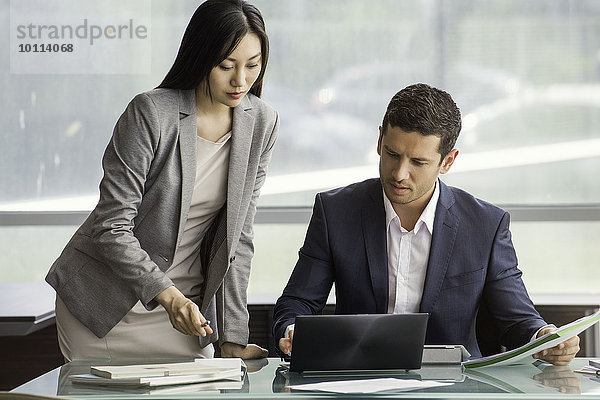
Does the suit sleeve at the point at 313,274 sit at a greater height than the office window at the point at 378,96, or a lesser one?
lesser

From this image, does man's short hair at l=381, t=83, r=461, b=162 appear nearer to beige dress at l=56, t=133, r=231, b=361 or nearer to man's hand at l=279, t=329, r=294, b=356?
beige dress at l=56, t=133, r=231, b=361

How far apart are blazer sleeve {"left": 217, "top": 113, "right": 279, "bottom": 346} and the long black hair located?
293mm

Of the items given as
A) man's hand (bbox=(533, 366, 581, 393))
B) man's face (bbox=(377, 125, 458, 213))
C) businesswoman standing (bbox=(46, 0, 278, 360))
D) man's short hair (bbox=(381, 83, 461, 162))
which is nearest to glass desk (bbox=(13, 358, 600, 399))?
man's hand (bbox=(533, 366, 581, 393))

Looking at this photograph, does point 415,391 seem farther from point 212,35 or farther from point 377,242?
point 212,35

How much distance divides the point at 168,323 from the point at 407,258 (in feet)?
2.19

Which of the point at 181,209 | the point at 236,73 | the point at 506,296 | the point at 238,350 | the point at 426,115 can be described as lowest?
the point at 238,350

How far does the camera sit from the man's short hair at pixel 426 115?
7.35ft

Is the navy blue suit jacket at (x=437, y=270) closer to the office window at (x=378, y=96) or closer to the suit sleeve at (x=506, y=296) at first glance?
the suit sleeve at (x=506, y=296)

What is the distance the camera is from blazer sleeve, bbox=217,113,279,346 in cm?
223

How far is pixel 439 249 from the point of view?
2.33 m

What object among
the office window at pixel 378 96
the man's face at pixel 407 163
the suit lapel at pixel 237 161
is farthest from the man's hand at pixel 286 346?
the office window at pixel 378 96

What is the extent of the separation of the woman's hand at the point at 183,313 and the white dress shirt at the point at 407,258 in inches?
23.1

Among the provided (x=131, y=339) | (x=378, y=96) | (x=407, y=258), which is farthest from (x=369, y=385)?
(x=378, y=96)

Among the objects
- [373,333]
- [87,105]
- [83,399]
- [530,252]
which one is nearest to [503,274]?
[373,333]
